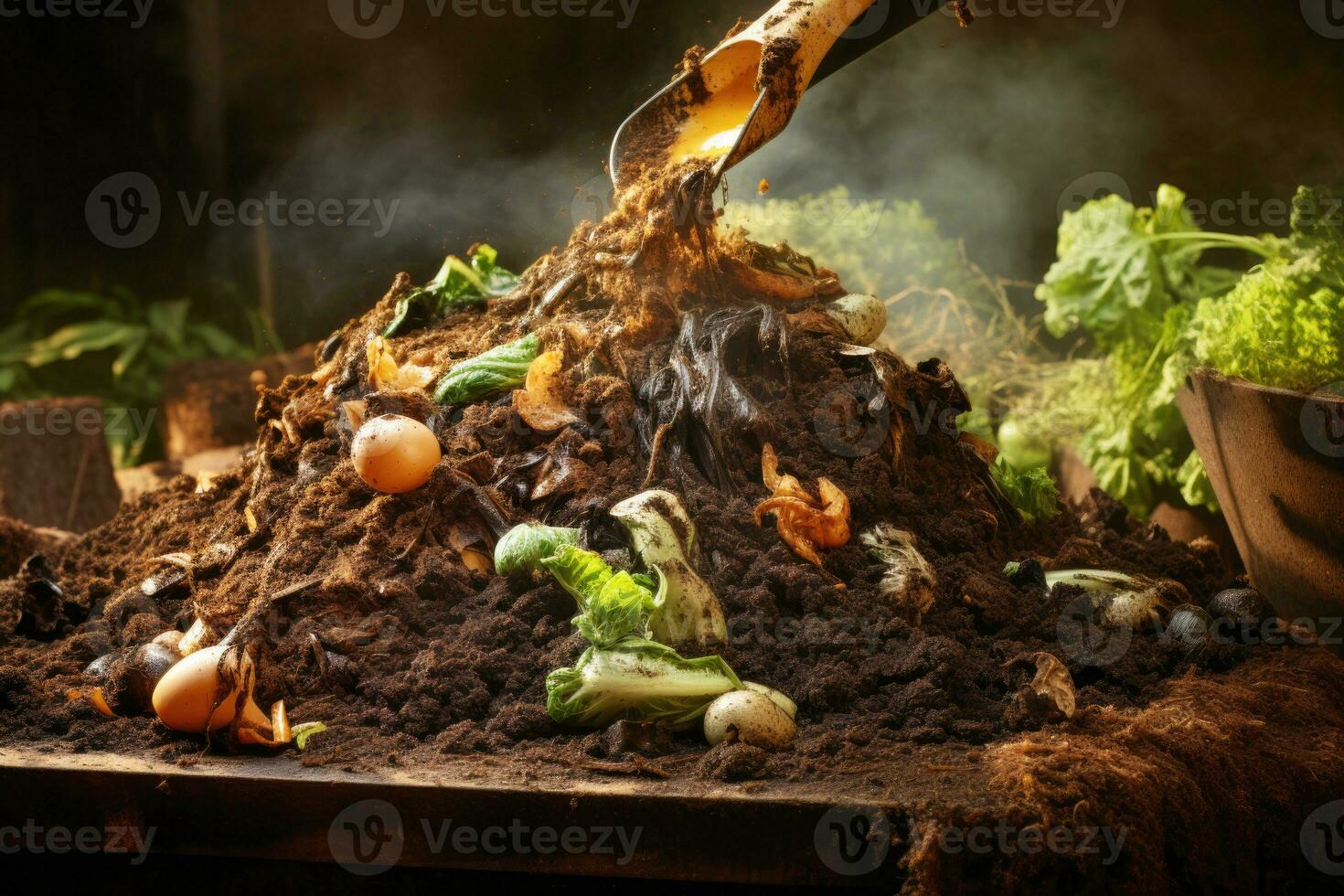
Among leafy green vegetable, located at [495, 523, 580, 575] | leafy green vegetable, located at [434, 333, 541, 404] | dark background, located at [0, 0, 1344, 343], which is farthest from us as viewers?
dark background, located at [0, 0, 1344, 343]

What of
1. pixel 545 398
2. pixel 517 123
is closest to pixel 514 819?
pixel 545 398

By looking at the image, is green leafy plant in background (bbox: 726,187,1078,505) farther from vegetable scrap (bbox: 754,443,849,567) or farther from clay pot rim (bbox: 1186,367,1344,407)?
vegetable scrap (bbox: 754,443,849,567)

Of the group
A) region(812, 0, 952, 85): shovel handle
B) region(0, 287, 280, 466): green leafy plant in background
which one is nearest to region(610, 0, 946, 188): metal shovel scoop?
region(812, 0, 952, 85): shovel handle

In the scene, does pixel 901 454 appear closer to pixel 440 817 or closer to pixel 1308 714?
pixel 1308 714

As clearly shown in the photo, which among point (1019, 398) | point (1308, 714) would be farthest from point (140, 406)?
point (1308, 714)

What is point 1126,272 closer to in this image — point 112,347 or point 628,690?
point 628,690

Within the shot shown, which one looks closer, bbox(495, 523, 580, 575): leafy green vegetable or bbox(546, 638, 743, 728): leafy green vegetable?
bbox(546, 638, 743, 728): leafy green vegetable
